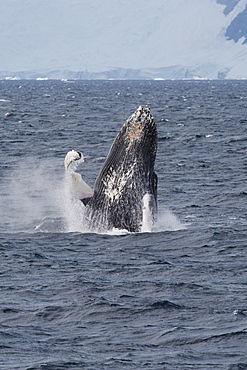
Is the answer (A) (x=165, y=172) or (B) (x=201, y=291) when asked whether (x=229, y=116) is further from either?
(B) (x=201, y=291)

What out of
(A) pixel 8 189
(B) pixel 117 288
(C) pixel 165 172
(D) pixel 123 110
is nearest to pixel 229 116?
(D) pixel 123 110

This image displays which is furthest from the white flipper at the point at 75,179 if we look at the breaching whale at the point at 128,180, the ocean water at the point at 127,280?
the ocean water at the point at 127,280

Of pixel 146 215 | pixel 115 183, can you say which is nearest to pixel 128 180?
pixel 115 183

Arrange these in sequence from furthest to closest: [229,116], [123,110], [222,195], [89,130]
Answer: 1. [123,110]
2. [229,116]
3. [89,130]
4. [222,195]

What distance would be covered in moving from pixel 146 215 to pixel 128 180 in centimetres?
92

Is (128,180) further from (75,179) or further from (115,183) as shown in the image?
(75,179)

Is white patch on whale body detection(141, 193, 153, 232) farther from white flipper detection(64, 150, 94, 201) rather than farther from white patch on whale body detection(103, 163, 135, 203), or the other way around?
white flipper detection(64, 150, 94, 201)

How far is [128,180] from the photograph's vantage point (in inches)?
603

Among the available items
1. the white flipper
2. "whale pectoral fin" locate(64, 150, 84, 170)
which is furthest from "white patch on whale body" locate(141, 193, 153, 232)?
"whale pectoral fin" locate(64, 150, 84, 170)

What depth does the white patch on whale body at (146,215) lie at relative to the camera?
15.3 meters

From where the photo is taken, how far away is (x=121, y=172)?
15367 mm

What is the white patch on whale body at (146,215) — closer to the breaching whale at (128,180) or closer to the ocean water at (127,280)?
the breaching whale at (128,180)

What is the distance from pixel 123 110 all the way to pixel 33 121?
47.3 ft

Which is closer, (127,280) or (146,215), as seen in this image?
(127,280)
